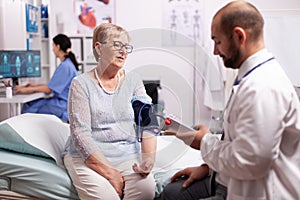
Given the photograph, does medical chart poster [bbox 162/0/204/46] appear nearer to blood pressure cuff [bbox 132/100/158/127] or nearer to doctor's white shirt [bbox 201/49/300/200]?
blood pressure cuff [bbox 132/100/158/127]

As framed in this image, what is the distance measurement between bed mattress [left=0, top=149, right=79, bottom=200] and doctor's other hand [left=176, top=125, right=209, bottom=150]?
0.57 m

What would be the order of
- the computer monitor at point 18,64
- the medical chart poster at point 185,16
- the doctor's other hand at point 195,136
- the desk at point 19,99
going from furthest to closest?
the medical chart poster at point 185,16
the computer monitor at point 18,64
the desk at point 19,99
the doctor's other hand at point 195,136

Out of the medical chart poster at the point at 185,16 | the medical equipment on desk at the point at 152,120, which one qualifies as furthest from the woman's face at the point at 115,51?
the medical chart poster at the point at 185,16

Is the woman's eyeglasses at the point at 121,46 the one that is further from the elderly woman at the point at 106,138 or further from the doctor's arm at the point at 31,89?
the doctor's arm at the point at 31,89

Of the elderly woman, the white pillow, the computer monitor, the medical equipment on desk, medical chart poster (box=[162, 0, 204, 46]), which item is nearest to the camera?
the medical equipment on desk

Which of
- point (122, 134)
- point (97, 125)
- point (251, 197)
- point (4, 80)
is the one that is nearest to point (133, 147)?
point (122, 134)

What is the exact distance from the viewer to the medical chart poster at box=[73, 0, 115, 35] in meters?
4.52

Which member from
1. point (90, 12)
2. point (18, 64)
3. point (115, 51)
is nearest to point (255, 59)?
point (115, 51)

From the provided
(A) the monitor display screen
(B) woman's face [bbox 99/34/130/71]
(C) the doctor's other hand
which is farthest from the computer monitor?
(C) the doctor's other hand

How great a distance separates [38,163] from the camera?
5.35 feet

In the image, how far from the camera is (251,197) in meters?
1.06

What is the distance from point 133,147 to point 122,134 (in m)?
0.07

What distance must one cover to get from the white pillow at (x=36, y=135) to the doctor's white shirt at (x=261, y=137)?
88cm

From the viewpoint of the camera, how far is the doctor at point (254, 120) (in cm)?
99
